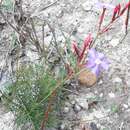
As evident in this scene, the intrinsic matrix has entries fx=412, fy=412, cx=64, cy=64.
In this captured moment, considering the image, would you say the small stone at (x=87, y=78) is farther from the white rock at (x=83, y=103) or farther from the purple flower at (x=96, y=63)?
the purple flower at (x=96, y=63)

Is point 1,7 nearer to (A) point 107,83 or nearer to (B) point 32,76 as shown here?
(B) point 32,76

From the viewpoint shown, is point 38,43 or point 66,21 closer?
point 38,43

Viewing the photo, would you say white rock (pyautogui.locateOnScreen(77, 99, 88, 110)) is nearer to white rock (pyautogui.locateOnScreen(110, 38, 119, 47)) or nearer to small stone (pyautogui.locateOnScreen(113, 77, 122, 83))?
small stone (pyautogui.locateOnScreen(113, 77, 122, 83))

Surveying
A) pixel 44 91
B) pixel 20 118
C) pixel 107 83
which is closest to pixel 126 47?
pixel 107 83

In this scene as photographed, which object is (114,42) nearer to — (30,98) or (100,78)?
(100,78)

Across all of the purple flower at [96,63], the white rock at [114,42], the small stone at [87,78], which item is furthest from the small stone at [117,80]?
the purple flower at [96,63]

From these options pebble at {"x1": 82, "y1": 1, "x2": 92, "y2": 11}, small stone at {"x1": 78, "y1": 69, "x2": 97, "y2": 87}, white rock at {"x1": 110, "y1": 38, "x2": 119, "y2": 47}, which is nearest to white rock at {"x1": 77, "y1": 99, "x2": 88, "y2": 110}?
small stone at {"x1": 78, "y1": 69, "x2": 97, "y2": 87}
